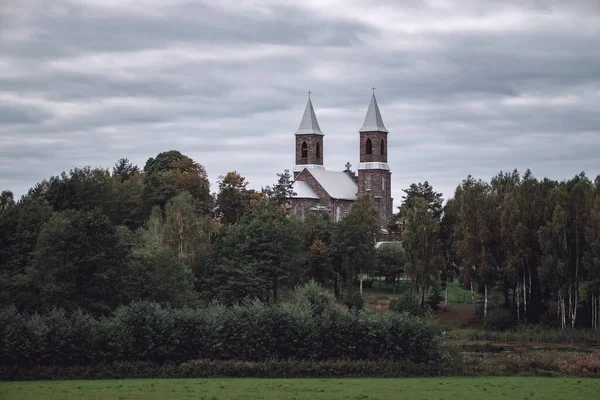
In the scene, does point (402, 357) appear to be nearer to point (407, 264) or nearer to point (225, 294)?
point (225, 294)

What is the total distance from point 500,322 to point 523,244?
6207mm

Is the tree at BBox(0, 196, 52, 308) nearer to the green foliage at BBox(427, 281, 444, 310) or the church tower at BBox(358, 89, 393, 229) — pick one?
the green foliage at BBox(427, 281, 444, 310)

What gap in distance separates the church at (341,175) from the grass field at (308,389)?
84618 millimetres

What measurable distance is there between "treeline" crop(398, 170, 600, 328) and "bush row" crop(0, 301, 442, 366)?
2468 centimetres

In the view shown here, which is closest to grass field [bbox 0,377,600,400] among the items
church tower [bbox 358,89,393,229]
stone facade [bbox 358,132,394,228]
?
stone facade [bbox 358,132,394,228]

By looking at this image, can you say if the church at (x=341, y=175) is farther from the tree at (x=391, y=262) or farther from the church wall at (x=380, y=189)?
the tree at (x=391, y=262)

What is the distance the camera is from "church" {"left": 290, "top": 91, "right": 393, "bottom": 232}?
128 metres

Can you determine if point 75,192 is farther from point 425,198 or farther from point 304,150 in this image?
point 304,150

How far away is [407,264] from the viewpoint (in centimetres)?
7919

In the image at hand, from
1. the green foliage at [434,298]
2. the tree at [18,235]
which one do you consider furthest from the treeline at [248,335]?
the green foliage at [434,298]

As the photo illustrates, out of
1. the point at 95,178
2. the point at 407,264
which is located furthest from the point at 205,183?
the point at 407,264

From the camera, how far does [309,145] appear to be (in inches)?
5359

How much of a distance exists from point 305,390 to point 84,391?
7.82m

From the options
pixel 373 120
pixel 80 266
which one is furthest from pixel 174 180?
pixel 80 266
